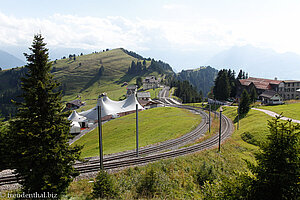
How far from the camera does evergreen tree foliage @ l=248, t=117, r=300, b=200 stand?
19.3 feet

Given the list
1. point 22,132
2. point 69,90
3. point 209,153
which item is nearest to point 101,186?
point 22,132

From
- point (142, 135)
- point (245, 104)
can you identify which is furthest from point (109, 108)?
point (245, 104)

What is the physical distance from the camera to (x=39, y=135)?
11.6 meters

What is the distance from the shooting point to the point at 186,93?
341 feet

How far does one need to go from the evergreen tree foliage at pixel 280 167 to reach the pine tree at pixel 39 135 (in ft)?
36.1

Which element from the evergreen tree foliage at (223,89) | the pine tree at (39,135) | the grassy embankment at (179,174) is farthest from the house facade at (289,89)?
the pine tree at (39,135)

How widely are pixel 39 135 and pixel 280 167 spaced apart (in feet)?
42.8

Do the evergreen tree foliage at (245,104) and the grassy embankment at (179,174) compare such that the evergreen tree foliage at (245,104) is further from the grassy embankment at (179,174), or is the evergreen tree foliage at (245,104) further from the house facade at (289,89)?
the house facade at (289,89)

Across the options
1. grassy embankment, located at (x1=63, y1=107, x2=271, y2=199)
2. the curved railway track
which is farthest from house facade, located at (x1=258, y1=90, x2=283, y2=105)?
grassy embankment, located at (x1=63, y1=107, x2=271, y2=199)

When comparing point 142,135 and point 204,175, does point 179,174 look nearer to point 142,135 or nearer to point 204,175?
point 204,175

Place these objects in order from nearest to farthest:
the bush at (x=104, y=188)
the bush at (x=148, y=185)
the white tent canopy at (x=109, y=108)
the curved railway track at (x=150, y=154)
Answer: the bush at (x=104, y=188) → the bush at (x=148, y=185) → the curved railway track at (x=150, y=154) → the white tent canopy at (x=109, y=108)

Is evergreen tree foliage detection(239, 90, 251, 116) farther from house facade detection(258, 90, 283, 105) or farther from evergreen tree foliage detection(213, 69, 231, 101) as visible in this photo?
evergreen tree foliage detection(213, 69, 231, 101)

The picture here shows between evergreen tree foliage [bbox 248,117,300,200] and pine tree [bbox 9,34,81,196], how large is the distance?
11.0 m

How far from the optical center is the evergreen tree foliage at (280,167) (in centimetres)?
587
